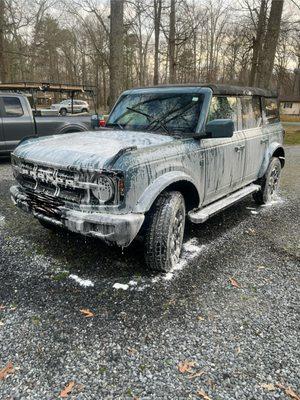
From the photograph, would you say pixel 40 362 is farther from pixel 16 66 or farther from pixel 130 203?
pixel 16 66

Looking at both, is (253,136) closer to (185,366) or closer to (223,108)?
(223,108)

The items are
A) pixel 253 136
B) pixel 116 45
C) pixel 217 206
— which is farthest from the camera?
pixel 116 45

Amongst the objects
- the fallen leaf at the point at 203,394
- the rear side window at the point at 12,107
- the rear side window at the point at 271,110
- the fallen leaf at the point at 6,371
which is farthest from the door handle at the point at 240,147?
the rear side window at the point at 12,107

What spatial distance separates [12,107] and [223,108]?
259 inches

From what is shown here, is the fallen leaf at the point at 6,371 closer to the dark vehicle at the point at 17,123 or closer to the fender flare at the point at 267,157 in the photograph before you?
the fender flare at the point at 267,157

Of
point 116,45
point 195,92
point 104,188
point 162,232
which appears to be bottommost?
point 162,232

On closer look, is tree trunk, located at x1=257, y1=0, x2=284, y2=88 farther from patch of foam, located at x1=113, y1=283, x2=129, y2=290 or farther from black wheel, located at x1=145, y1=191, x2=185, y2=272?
patch of foam, located at x1=113, y1=283, x2=129, y2=290

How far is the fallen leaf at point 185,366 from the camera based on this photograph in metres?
2.43

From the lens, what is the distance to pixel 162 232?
3.41 m

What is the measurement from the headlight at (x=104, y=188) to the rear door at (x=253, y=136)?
9.39ft

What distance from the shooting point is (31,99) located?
31.9ft

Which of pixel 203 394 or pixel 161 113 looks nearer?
pixel 203 394

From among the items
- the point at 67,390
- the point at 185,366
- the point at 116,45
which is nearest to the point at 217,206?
the point at 185,366

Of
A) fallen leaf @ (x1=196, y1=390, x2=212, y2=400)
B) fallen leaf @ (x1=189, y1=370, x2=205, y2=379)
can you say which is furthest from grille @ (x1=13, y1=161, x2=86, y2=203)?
fallen leaf @ (x1=196, y1=390, x2=212, y2=400)
